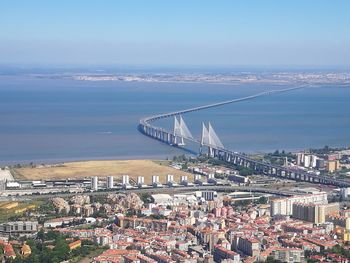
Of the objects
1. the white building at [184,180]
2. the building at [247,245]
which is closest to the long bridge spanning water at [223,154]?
the white building at [184,180]

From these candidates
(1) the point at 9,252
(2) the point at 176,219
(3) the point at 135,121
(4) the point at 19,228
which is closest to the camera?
(1) the point at 9,252

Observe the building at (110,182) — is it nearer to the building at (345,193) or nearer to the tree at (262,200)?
the tree at (262,200)

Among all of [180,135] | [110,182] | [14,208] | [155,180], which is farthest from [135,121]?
[14,208]

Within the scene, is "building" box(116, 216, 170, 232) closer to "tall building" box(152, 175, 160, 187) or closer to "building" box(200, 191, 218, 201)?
"building" box(200, 191, 218, 201)

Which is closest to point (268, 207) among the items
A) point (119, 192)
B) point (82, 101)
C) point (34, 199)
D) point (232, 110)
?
point (119, 192)

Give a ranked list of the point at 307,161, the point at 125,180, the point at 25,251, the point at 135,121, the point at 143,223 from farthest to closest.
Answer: the point at 135,121 < the point at 307,161 < the point at 125,180 < the point at 143,223 < the point at 25,251

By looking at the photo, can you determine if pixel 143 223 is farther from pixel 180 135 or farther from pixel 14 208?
pixel 180 135
